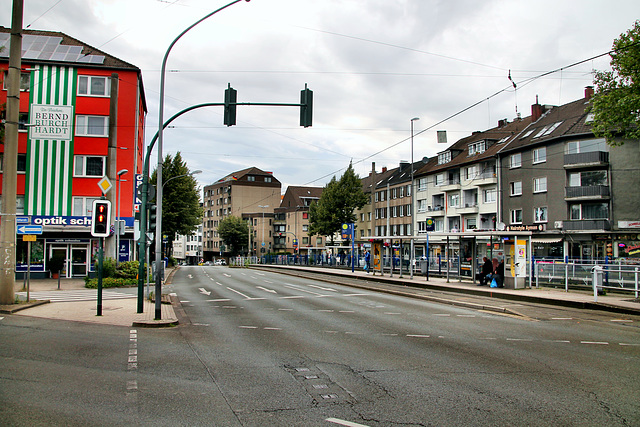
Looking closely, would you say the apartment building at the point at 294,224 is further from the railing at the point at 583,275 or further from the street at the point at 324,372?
the street at the point at 324,372

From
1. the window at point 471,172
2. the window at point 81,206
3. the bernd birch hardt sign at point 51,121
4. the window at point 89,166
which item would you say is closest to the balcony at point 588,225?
the window at point 471,172

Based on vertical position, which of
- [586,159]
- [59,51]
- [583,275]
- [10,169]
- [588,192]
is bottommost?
[583,275]

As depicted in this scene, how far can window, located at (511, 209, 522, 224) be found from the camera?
50.9 meters

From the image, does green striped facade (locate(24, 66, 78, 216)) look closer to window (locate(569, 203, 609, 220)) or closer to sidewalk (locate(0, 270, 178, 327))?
sidewalk (locate(0, 270, 178, 327))

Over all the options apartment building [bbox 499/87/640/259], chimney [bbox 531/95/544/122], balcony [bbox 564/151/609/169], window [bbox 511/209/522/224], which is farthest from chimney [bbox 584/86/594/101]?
window [bbox 511/209/522/224]

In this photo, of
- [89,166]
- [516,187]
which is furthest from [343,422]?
[516,187]

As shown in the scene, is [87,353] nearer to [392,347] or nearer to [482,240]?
[392,347]

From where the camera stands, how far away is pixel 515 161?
5138cm

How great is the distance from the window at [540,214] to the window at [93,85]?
3916cm

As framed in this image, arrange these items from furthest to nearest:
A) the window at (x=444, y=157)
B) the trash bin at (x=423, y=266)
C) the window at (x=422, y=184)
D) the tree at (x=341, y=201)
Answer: the window at (x=422, y=184)
the window at (x=444, y=157)
the tree at (x=341, y=201)
the trash bin at (x=423, y=266)

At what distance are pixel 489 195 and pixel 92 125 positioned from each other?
40488mm

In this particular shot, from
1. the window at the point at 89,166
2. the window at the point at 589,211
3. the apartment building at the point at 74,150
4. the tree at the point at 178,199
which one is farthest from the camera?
the tree at the point at 178,199

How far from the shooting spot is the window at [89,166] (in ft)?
110

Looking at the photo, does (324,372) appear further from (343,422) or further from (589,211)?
(589,211)
